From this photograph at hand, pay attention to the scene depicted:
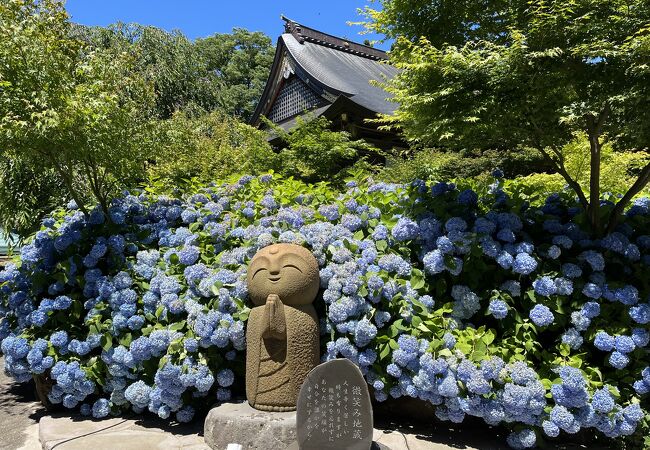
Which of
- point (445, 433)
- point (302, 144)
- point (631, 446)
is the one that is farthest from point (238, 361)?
point (302, 144)

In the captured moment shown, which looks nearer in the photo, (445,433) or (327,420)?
(327,420)

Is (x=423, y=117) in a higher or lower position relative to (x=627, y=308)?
higher

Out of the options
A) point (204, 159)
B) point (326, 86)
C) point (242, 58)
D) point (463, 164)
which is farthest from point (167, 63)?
point (242, 58)

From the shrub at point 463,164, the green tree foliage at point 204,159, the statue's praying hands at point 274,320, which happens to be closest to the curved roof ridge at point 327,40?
the green tree foliage at point 204,159

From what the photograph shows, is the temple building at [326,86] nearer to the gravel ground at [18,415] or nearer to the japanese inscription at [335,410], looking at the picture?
the gravel ground at [18,415]

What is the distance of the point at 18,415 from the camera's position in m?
3.89

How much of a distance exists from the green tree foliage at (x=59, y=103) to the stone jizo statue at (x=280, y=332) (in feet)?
6.70

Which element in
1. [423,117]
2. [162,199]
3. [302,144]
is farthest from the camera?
[302,144]

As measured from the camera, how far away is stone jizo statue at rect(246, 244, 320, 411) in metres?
3.05

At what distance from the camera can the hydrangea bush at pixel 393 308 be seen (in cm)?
296

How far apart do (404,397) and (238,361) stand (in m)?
1.30

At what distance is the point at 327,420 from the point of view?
2.47 meters

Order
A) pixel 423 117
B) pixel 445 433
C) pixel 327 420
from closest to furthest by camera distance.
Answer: pixel 327 420 → pixel 445 433 → pixel 423 117

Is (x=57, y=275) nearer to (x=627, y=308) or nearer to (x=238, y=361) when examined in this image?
(x=238, y=361)
